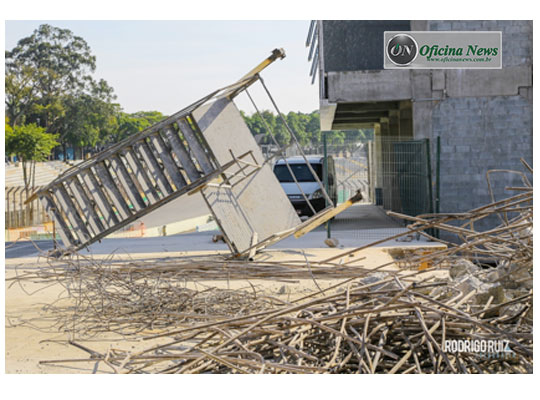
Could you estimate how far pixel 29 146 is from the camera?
52.2 ft

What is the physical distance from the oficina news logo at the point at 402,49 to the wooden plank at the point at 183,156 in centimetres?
442

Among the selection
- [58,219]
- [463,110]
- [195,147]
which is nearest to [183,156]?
[195,147]

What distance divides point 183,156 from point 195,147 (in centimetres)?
24

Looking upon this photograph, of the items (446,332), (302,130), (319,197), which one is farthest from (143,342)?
(302,130)

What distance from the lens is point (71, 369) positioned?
4957 mm

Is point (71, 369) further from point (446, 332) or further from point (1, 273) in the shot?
point (446, 332)

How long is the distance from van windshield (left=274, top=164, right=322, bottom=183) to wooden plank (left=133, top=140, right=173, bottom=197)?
813cm

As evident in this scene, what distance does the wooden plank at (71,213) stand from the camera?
1061 centimetres

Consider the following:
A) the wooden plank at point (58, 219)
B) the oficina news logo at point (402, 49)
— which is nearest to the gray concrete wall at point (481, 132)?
the oficina news logo at point (402, 49)

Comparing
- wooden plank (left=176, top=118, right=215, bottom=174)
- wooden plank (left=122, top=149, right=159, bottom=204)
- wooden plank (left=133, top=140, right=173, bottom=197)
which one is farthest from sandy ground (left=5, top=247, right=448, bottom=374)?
wooden plank (left=176, top=118, right=215, bottom=174)

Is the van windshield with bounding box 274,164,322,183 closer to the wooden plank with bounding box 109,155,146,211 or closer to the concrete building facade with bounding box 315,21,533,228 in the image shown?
the concrete building facade with bounding box 315,21,533,228

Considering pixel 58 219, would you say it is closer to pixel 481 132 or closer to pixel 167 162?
pixel 167 162

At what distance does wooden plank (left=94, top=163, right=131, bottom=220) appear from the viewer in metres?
10.5

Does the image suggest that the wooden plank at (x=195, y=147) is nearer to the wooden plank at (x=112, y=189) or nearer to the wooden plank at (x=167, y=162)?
the wooden plank at (x=167, y=162)
